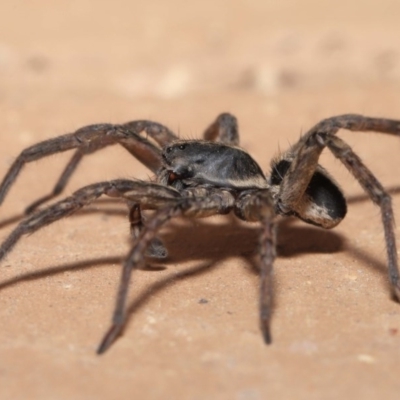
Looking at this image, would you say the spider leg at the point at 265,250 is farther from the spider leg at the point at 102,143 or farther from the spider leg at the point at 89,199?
the spider leg at the point at 102,143

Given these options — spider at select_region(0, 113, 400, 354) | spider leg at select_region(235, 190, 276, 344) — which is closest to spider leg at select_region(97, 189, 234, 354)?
spider at select_region(0, 113, 400, 354)

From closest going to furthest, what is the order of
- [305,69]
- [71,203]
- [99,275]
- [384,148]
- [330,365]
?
[330,365] < [71,203] < [99,275] < [384,148] < [305,69]

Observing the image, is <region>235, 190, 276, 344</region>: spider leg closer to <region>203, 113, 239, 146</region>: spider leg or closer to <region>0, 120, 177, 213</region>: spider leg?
<region>0, 120, 177, 213</region>: spider leg

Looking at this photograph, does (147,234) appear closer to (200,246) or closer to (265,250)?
(265,250)

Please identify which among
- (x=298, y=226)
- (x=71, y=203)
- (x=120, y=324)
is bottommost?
(x=298, y=226)

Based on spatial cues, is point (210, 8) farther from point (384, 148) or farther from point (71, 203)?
point (71, 203)

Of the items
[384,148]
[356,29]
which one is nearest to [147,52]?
[356,29]

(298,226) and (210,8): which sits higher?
(210,8)
